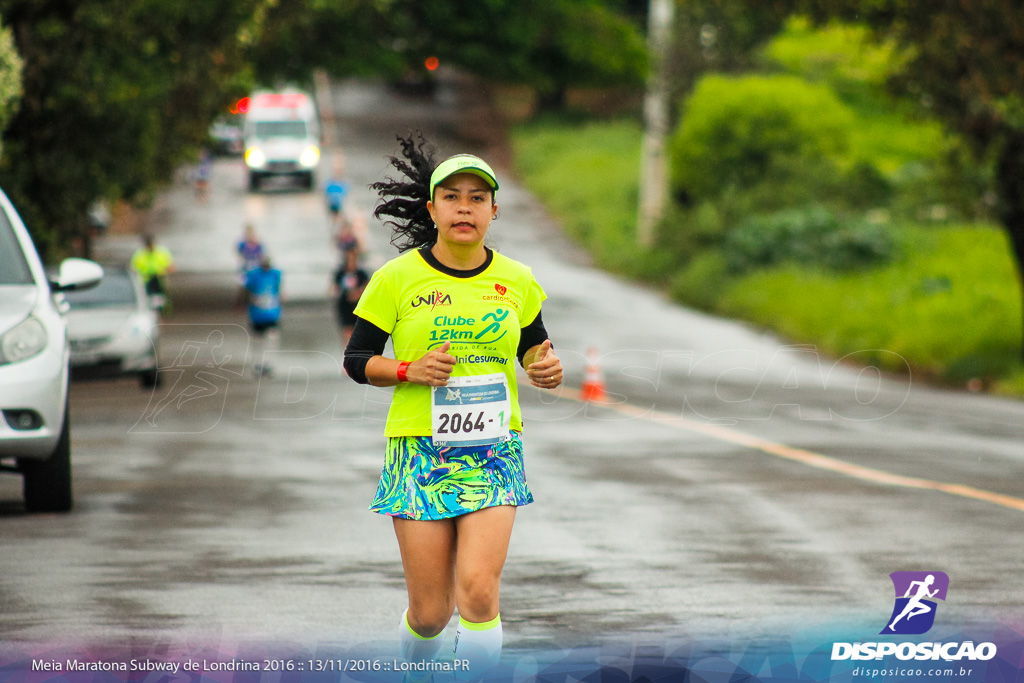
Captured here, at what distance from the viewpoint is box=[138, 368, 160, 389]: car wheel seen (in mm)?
21759

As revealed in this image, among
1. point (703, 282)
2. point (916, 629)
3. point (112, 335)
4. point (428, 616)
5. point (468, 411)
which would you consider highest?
point (468, 411)

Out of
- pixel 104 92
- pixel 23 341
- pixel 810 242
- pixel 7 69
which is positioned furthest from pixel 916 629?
pixel 810 242

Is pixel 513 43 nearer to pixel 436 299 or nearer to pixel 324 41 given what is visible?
pixel 324 41

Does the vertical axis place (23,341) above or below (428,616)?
above

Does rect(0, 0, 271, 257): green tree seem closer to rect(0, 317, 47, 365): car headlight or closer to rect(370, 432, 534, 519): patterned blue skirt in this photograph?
rect(0, 317, 47, 365): car headlight

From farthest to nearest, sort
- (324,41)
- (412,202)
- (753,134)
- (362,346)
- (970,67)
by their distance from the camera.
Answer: (324,41) → (753,134) → (970,67) → (412,202) → (362,346)

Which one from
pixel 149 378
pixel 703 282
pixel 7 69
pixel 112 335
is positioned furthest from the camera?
pixel 703 282

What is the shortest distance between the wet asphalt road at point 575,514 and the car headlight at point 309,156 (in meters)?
32.3

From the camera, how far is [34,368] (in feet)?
31.0

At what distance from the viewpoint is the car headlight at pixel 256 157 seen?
56.8 m

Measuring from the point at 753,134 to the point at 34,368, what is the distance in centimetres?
3243

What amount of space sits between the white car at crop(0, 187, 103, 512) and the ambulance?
4636cm

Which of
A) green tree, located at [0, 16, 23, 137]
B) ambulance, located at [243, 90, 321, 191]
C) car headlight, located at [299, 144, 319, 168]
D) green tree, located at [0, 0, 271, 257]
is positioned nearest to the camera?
green tree, located at [0, 16, 23, 137]
